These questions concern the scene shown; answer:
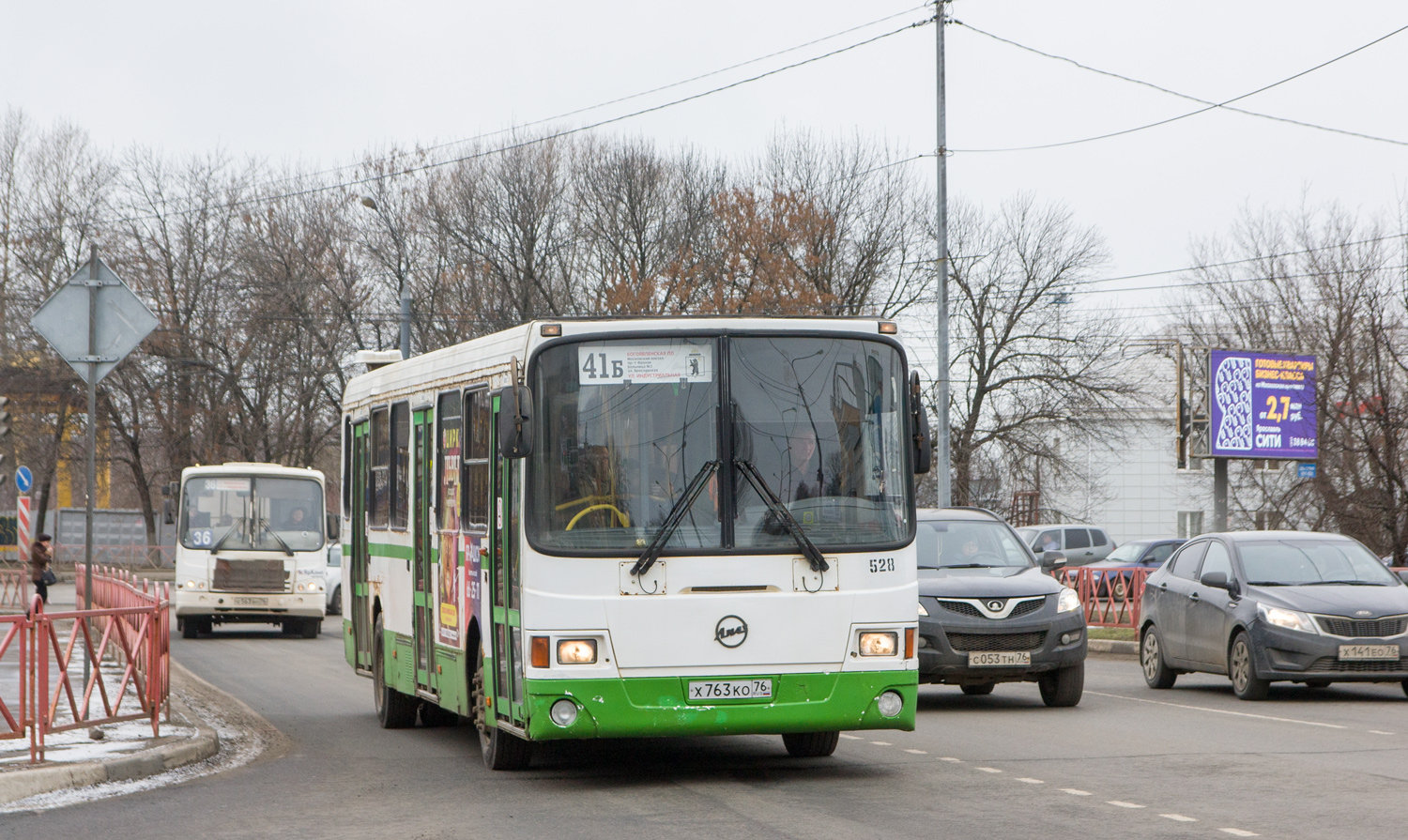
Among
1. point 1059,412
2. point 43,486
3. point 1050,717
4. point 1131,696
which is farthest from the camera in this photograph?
point 43,486

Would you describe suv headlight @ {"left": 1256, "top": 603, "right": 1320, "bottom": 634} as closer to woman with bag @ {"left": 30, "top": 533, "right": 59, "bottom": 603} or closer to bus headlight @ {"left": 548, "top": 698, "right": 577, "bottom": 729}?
bus headlight @ {"left": 548, "top": 698, "right": 577, "bottom": 729}

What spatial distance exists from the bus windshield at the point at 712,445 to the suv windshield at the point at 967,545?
5590 mm

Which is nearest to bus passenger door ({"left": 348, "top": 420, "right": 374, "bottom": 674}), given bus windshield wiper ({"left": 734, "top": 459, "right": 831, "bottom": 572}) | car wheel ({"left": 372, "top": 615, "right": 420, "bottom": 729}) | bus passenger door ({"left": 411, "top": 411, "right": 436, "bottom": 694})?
car wheel ({"left": 372, "top": 615, "right": 420, "bottom": 729})

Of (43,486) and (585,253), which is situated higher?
(585,253)

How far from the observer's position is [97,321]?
44.0ft

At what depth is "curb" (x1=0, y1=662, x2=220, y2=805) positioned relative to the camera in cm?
957

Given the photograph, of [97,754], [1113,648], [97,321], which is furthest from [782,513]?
[1113,648]

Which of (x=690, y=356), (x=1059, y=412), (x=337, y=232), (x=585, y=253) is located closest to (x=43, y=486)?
(x=337, y=232)

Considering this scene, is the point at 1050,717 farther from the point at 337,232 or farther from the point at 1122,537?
the point at 1122,537

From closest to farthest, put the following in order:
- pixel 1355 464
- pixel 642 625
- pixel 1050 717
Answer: pixel 642 625 < pixel 1050 717 < pixel 1355 464

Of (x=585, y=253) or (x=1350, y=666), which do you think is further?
A: (x=585, y=253)

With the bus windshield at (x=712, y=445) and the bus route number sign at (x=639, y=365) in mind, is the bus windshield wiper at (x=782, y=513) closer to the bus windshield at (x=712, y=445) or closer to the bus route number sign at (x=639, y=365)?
the bus windshield at (x=712, y=445)

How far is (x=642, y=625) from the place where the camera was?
30.7 feet

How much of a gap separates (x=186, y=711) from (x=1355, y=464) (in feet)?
65.4
